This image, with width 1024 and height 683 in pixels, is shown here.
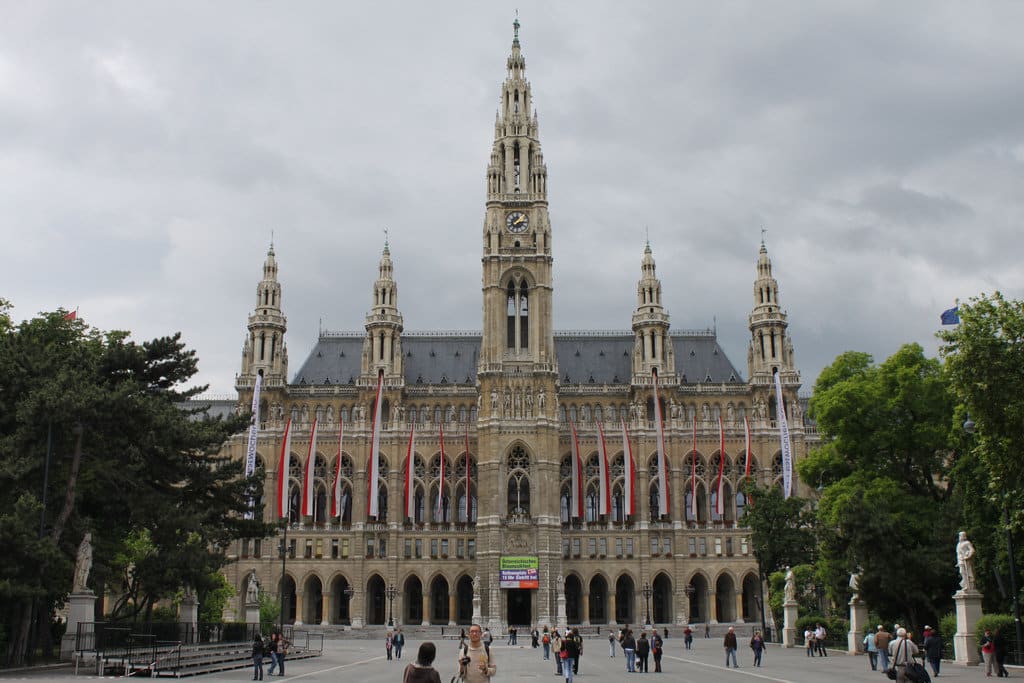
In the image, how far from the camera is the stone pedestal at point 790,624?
192 feet

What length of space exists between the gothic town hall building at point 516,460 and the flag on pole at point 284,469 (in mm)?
2110

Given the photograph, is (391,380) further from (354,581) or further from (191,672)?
(191,672)

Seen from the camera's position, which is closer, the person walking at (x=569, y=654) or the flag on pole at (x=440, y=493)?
the person walking at (x=569, y=654)

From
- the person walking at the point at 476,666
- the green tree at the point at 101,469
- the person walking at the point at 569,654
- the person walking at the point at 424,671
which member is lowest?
the person walking at the point at 569,654

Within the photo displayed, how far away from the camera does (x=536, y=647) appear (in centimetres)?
6562

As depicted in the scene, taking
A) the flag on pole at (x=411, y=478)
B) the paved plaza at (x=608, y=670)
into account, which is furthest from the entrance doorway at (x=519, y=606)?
the paved plaza at (x=608, y=670)

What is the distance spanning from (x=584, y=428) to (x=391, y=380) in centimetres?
1969

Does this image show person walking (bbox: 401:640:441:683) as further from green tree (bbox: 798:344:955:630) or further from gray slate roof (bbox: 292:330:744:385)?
gray slate roof (bbox: 292:330:744:385)

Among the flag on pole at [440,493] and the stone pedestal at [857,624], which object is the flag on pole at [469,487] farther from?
the stone pedestal at [857,624]

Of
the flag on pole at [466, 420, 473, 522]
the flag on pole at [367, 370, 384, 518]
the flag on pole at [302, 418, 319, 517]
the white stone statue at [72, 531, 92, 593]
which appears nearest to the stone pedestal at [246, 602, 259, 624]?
the white stone statue at [72, 531, 92, 593]

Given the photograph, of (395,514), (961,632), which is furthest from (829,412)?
(395,514)

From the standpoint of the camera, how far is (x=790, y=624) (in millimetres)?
58938

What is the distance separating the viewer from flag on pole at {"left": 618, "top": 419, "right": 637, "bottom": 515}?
303ft

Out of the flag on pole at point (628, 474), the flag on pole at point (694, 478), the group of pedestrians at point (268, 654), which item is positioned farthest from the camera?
the flag on pole at point (694, 478)
